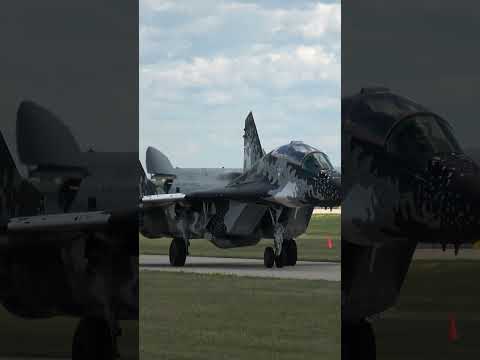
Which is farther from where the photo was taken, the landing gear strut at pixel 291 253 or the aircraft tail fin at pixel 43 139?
the landing gear strut at pixel 291 253

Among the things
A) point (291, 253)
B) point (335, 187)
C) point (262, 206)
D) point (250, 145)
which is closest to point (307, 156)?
point (335, 187)

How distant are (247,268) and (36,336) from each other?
18952mm

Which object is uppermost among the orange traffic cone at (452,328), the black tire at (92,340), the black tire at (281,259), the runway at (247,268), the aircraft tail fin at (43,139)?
the aircraft tail fin at (43,139)

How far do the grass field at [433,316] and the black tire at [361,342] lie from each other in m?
0.05

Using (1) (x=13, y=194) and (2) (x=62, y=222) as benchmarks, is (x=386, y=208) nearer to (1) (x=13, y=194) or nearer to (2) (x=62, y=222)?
(2) (x=62, y=222)

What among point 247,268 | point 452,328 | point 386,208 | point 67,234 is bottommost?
point 247,268

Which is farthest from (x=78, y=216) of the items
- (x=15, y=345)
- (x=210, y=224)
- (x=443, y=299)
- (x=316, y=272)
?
(x=210, y=224)

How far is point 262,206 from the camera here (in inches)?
1048

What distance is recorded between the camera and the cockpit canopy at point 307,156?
25.5 meters

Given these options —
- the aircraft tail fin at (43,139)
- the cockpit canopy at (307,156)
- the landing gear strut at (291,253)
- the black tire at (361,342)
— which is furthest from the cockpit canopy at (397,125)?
the landing gear strut at (291,253)

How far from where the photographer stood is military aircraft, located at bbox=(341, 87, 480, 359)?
600 centimetres

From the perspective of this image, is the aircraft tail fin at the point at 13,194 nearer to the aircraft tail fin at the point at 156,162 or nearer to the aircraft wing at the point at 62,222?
the aircraft wing at the point at 62,222

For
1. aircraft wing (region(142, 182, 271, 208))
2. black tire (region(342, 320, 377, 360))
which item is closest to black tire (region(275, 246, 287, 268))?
aircraft wing (region(142, 182, 271, 208))

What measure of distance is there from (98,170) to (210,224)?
2055cm
